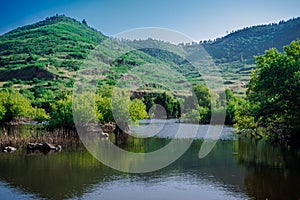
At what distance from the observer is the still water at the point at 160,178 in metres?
17.5

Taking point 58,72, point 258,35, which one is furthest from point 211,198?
point 258,35

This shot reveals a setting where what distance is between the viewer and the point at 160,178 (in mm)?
21141

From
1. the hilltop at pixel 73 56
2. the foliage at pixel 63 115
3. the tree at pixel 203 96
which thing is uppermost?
the hilltop at pixel 73 56

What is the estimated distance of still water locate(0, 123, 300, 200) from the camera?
17.5 meters

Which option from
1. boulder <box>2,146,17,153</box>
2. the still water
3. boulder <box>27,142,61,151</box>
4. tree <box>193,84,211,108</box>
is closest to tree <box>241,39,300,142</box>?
the still water

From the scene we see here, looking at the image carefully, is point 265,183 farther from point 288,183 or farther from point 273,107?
point 273,107

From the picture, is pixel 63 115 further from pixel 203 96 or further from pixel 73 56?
pixel 73 56

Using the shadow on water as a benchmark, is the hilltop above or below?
above

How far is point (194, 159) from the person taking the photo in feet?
89.2

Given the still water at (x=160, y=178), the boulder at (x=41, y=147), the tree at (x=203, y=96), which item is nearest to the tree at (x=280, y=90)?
the still water at (x=160, y=178)

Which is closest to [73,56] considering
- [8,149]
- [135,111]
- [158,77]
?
[158,77]

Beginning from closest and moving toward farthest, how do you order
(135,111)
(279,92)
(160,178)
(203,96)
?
(160,178), (279,92), (135,111), (203,96)

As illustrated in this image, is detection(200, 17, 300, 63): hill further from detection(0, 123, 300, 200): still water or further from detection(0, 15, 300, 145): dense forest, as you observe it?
detection(0, 123, 300, 200): still water

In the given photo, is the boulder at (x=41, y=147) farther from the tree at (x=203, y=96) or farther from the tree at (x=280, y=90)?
the tree at (x=203, y=96)
